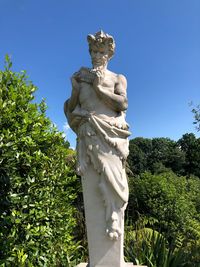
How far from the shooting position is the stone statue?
321 centimetres

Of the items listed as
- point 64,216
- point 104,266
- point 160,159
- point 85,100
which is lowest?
point 104,266

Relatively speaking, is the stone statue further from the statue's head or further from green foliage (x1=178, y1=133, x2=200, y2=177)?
green foliage (x1=178, y1=133, x2=200, y2=177)

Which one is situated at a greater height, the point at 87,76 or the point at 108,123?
the point at 87,76

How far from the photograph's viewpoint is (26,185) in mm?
4324

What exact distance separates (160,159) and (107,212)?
3011 cm

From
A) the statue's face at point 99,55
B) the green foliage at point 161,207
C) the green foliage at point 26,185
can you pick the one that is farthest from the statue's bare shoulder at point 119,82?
the green foliage at point 161,207

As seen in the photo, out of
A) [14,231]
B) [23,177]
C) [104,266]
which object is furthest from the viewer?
[23,177]

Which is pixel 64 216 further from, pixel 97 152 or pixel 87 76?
pixel 87 76

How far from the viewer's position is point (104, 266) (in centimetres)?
319

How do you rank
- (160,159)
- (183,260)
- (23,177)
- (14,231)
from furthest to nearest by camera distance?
1. (160,159)
2. (183,260)
3. (23,177)
4. (14,231)

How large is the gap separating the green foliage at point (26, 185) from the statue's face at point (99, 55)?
4.74 feet

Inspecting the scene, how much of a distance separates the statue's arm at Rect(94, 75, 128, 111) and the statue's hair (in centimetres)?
47

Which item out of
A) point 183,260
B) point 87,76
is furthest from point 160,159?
point 87,76

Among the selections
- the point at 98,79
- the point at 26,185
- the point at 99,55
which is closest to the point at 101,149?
the point at 98,79
